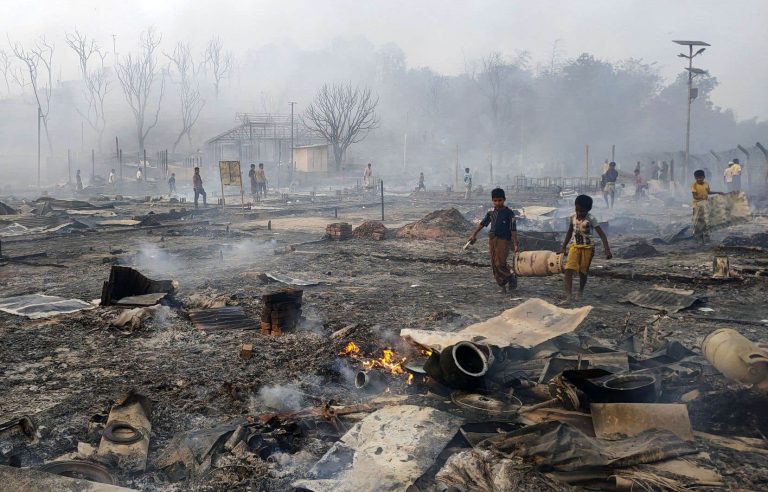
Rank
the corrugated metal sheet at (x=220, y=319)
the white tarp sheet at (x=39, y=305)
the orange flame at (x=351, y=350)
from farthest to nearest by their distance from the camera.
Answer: the white tarp sheet at (x=39, y=305)
the corrugated metal sheet at (x=220, y=319)
the orange flame at (x=351, y=350)

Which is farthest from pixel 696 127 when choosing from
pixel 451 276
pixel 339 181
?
pixel 451 276

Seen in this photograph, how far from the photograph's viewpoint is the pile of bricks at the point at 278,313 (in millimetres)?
6383

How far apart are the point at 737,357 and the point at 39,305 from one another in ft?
25.5

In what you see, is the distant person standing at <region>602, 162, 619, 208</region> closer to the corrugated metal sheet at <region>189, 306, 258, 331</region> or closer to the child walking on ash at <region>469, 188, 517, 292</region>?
the child walking on ash at <region>469, 188, 517, 292</region>

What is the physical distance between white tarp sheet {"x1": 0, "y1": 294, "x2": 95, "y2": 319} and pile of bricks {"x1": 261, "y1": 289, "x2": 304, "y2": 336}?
8.72ft

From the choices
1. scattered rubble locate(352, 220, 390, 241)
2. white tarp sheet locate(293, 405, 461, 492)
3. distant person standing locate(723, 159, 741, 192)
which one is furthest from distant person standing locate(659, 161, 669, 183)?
white tarp sheet locate(293, 405, 461, 492)

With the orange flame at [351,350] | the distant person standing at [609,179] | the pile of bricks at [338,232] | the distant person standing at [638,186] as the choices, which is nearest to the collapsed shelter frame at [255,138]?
the distant person standing at [638,186]

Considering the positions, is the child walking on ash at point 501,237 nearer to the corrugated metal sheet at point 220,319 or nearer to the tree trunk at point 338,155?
the corrugated metal sheet at point 220,319

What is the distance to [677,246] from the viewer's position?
40.4ft

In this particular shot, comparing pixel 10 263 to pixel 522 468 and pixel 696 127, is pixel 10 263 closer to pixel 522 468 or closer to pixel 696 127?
pixel 522 468

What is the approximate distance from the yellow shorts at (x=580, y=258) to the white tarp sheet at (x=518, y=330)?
1.58m

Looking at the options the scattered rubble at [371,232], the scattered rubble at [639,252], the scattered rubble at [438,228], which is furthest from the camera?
the scattered rubble at [438,228]

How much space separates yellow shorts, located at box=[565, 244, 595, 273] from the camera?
7.55m

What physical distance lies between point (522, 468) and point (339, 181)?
37198mm
